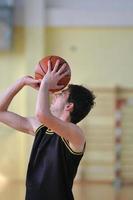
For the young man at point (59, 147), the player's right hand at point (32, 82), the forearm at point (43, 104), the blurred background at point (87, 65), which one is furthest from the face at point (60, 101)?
the blurred background at point (87, 65)

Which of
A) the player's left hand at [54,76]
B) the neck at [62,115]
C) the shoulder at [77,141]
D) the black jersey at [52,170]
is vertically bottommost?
the black jersey at [52,170]

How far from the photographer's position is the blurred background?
8.64 meters

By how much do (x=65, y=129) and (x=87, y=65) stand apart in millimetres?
6712

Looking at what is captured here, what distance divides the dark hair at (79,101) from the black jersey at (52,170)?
0.14 meters

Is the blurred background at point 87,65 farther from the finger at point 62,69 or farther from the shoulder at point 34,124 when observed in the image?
the finger at point 62,69

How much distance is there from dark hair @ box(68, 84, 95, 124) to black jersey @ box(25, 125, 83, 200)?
14cm

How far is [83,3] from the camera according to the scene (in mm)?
8844

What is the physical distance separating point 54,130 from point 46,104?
0.44 ft

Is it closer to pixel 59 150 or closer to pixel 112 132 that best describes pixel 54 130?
pixel 59 150

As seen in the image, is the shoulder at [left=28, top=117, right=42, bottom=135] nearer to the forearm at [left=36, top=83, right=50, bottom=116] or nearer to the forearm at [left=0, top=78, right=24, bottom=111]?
the forearm at [left=0, top=78, right=24, bottom=111]

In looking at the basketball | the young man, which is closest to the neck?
the young man

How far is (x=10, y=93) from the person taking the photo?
8.05ft

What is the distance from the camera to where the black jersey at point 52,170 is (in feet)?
7.41

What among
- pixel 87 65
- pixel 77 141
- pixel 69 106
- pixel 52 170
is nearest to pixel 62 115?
pixel 69 106
